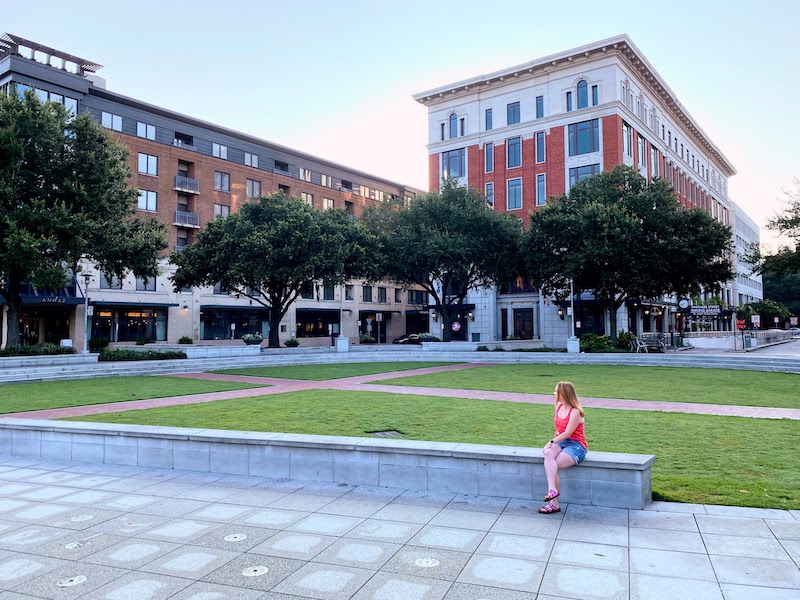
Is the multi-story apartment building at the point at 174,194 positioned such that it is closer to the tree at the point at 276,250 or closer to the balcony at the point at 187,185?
the balcony at the point at 187,185

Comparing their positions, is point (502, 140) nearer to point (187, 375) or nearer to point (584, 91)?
point (584, 91)

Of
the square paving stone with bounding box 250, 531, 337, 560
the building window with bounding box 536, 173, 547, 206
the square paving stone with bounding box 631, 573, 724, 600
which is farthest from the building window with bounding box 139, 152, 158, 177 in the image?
the square paving stone with bounding box 631, 573, 724, 600

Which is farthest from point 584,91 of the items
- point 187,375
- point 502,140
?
point 187,375

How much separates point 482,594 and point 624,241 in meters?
31.9

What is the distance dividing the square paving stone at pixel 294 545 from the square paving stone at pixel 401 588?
834 mm

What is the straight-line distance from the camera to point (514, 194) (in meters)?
51.4

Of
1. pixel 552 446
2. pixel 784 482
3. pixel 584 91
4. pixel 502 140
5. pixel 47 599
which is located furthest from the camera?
pixel 502 140

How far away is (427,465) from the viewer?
731 cm

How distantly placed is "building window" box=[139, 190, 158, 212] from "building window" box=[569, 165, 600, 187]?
3427cm

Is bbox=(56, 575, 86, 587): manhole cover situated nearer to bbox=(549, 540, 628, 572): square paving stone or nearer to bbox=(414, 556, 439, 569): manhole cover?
bbox=(414, 556, 439, 569): manhole cover

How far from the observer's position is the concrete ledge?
21.6 ft

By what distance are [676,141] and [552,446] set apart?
6306cm

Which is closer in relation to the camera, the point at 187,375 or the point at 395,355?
the point at 187,375

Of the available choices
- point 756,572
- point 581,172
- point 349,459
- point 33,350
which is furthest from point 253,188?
point 756,572
